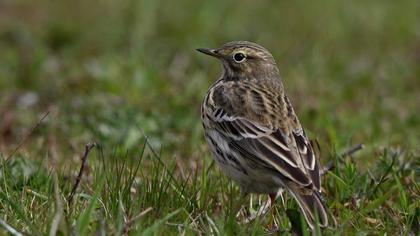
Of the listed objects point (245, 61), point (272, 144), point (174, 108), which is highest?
point (245, 61)

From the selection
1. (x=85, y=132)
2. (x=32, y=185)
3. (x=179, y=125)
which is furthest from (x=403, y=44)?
(x=32, y=185)

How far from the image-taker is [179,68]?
10117 mm

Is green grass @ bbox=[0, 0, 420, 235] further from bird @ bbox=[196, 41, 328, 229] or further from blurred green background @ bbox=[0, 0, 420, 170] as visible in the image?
bird @ bbox=[196, 41, 328, 229]

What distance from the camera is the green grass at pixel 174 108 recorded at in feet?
16.9

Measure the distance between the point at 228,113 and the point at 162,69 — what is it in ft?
13.4

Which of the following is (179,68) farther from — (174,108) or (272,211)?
(272,211)

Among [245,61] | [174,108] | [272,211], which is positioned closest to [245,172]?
[272,211]

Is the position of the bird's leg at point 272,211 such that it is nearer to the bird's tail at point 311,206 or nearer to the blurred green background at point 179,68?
the bird's tail at point 311,206

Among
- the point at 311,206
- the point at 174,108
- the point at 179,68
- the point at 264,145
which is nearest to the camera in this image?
the point at 311,206

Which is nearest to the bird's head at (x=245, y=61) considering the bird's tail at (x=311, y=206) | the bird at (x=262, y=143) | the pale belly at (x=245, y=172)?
the bird at (x=262, y=143)

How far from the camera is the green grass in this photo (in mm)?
5164

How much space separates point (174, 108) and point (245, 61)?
173 centimetres

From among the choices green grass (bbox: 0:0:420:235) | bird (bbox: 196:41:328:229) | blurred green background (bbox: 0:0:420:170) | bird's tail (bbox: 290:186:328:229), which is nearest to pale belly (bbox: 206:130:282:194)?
bird (bbox: 196:41:328:229)

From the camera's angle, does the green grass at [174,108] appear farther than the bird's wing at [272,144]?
No
